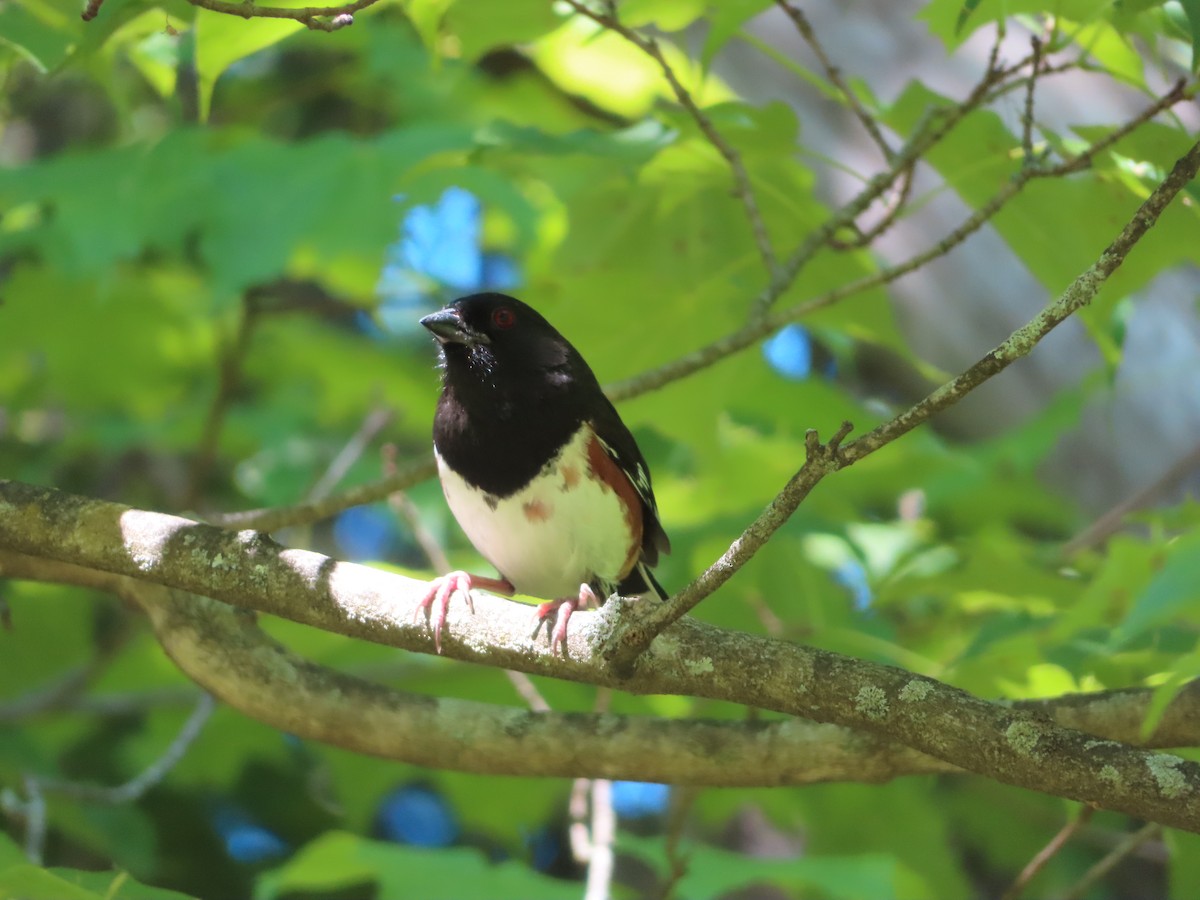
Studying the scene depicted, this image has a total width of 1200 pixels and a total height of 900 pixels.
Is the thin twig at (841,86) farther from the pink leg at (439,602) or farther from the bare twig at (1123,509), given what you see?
the bare twig at (1123,509)

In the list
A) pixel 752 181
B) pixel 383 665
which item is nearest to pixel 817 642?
pixel 752 181

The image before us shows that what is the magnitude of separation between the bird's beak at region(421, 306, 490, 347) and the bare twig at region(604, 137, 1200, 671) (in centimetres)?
184

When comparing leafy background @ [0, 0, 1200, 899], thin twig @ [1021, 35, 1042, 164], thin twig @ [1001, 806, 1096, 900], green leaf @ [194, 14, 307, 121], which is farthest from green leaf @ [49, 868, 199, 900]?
thin twig @ [1021, 35, 1042, 164]

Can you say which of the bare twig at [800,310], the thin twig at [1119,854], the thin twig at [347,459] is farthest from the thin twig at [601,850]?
the thin twig at [347,459]

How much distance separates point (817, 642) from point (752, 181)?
1.57 metres

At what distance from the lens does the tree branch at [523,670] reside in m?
2.44

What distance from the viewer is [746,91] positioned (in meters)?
6.43

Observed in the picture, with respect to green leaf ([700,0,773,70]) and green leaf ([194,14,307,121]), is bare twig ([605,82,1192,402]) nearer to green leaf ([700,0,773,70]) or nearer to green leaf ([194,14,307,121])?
green leaf ([700,0,773,70])

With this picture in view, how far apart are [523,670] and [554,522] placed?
1.29 m

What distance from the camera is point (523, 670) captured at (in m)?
2.81

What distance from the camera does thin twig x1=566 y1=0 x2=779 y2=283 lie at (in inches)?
131

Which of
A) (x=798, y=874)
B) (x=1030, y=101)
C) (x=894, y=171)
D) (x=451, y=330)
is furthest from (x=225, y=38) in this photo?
(x=798, y=874)

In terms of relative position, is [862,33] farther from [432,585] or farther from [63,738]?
[63,738]

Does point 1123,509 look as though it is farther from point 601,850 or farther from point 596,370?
point 601,850
